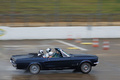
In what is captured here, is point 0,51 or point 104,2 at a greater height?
point 104,2

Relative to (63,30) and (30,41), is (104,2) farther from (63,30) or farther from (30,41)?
(30,41)

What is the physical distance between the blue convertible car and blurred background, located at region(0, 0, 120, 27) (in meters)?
15.5

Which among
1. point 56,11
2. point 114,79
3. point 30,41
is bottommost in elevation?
point 114,79

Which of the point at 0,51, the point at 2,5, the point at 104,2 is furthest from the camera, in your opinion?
the point at 104,2

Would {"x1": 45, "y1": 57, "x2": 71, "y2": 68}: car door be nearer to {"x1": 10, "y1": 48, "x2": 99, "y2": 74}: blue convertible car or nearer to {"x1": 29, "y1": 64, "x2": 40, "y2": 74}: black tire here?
{"x1": 10, "y1": 48, "x2": 99, "y2": 74}: blue convertible car

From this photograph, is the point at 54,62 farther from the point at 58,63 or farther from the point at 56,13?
the point at 56,13

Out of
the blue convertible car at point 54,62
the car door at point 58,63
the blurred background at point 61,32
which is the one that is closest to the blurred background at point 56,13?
the blurred background at point 61,32

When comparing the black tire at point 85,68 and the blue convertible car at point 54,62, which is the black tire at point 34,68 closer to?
the blue convertible car at point 54,62

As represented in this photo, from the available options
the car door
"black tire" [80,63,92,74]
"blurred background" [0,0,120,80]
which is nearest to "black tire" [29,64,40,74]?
"blurred background" [0,0,120,80]

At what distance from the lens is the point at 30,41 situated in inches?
836

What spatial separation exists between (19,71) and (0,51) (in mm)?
5896

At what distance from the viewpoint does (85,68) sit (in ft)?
34.4

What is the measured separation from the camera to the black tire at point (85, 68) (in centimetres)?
1041

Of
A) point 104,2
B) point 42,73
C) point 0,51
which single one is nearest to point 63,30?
point 0,51
